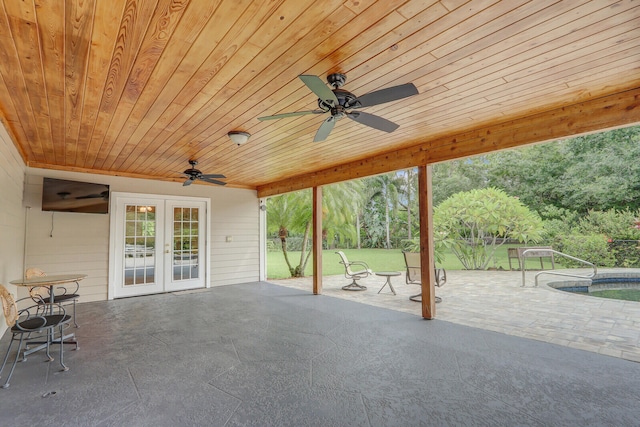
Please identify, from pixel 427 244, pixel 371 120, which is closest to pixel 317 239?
pixel 427 244

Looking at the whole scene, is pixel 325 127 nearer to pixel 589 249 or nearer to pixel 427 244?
pixel 427 244

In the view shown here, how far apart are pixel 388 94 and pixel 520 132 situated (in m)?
2.18

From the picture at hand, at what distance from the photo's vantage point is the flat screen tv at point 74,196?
545 cm

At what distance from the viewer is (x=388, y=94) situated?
91.9 inches

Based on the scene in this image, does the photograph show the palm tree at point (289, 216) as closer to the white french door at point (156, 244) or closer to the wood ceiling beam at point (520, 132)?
the white french door at point (156, 244)

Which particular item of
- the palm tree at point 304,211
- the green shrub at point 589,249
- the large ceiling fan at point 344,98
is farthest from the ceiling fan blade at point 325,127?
the green shrub at point 589,249

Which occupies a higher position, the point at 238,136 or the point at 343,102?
the point at 238,136

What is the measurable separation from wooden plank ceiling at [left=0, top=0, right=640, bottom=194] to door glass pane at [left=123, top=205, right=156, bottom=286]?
9.05 feet

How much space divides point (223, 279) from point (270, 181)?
107 inches

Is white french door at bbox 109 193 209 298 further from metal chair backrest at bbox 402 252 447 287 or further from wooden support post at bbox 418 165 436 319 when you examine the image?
wooden support post at bbox 418 165 436 319

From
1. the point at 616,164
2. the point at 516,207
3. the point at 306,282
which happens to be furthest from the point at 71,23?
the point at 616,164

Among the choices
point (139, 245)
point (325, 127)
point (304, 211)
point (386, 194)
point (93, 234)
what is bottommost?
point (139, 245)

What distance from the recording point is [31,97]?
297cm

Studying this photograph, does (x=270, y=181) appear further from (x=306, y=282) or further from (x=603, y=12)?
(x=603, y=12)
